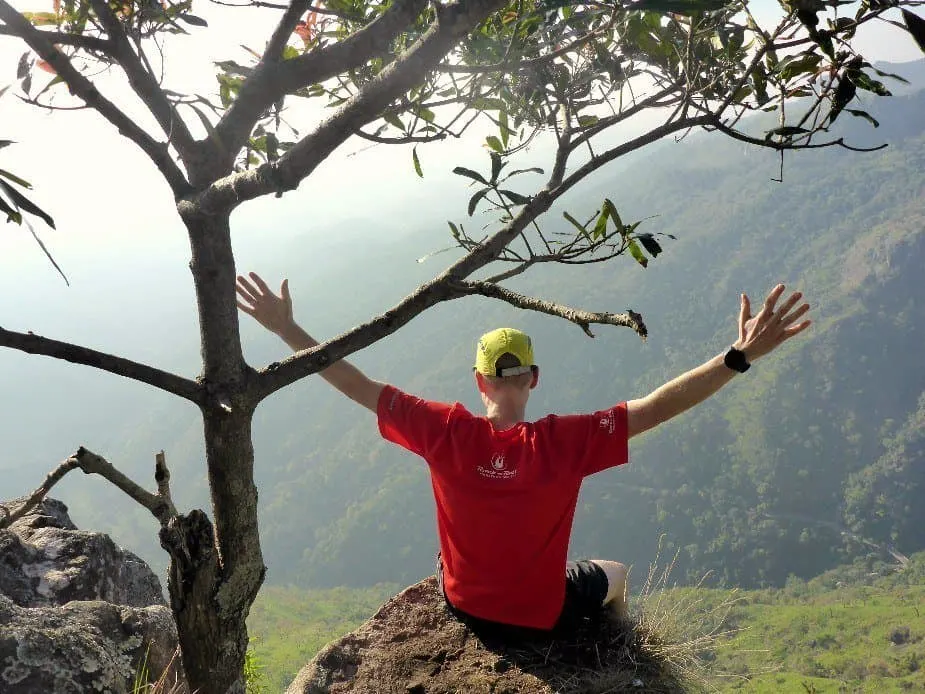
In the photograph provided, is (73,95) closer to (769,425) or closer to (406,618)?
(406,618)

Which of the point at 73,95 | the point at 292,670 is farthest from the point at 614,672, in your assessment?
the point at 292,670

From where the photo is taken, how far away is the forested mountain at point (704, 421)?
98.8 metres

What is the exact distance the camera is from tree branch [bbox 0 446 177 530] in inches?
77.9

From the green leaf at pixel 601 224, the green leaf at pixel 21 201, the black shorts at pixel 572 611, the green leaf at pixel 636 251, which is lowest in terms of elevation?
the black shorts at pixel 572 611

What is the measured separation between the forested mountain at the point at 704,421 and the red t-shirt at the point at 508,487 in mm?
78237

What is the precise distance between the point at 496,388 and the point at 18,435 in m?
215

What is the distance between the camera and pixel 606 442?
2562 millimetres

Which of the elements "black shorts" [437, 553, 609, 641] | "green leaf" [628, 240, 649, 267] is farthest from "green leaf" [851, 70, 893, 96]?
"black shorts" [437, 553, 609, 641]

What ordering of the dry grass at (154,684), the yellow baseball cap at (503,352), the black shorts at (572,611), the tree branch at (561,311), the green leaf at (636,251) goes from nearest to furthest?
1. the tree branch at (561,311)
2. the green leaf at (636,251)
3. the dry grass at (154,684)
4. the yellow baseball cap at (503,352)
5. the black shorts at (572,611)

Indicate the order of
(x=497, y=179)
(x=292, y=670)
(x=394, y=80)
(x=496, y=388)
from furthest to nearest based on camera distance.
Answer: (x=292, y=670), (x=496, y=388), (x=497, y=179), (x=394, y=80)

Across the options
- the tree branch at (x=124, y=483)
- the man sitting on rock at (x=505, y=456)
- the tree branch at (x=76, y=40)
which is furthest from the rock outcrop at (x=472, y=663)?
the tree branch at (x=76, y=40)

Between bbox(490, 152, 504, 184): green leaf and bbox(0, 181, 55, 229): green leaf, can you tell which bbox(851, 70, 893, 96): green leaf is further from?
bbox(0, 181, 55, 229): green leaf

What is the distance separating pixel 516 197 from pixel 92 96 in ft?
4.28

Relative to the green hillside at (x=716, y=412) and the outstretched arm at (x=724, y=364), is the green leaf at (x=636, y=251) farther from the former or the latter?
the green hillside at (x=716, y=412)
